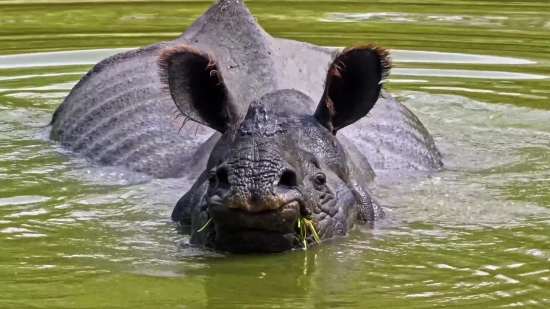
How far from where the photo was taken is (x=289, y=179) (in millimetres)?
6043

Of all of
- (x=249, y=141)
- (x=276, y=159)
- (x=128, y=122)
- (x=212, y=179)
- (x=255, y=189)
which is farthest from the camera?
(x=128, y=122)

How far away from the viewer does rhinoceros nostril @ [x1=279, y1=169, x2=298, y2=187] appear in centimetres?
600

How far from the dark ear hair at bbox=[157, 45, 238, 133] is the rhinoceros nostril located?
2.44 feet

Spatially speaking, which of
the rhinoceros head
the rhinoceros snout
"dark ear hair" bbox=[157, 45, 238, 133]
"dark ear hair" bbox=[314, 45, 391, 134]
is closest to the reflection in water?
the rhinoceros head

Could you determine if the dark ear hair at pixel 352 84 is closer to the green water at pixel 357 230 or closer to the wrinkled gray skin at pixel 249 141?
the wrinkled gray skin at pixel 249 141

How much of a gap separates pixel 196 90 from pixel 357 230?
1.14 metres

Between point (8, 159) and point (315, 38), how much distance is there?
5.65 metres

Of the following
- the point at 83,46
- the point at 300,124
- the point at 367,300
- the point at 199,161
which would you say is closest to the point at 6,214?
the point at 199,161

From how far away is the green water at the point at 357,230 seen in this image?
18.8 ft

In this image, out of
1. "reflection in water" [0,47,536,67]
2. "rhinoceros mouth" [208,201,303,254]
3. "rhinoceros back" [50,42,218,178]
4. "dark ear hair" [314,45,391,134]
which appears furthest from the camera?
"reflection in water" [0,47,536,67]

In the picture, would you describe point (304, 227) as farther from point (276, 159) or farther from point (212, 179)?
point (212, 179)

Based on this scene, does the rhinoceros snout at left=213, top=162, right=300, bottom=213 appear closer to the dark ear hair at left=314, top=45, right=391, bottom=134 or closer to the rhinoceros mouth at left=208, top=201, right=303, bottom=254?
the rhinoceros mouth at left=208, top=201, right=303, bottom=254

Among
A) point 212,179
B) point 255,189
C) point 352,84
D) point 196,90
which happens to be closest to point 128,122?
point 196,90

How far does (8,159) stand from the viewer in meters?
8.92
